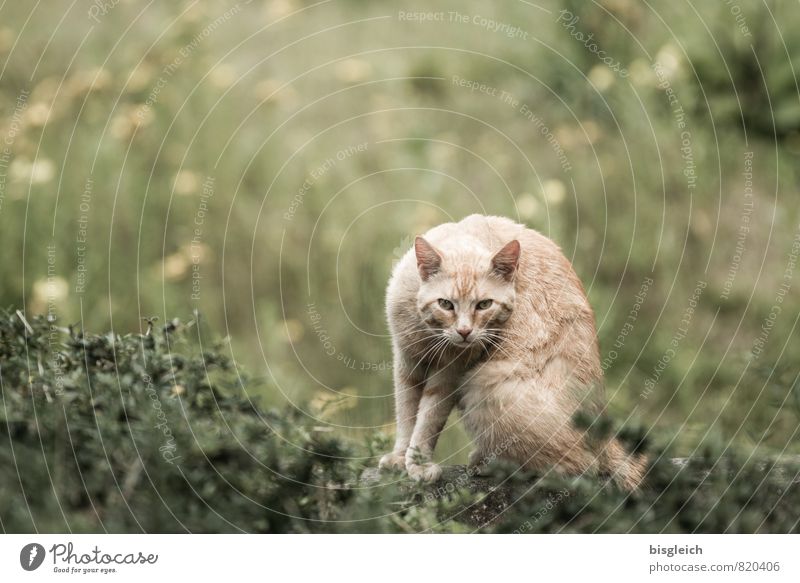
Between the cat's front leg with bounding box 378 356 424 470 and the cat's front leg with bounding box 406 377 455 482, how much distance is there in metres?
0.07

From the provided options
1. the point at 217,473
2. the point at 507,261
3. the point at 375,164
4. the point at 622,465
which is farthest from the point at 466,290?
the point at 375,164

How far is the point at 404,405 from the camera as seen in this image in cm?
306

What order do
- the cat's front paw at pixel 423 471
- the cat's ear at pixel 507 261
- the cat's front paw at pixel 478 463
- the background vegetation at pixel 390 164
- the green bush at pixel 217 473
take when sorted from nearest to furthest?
1. the green bush at pixel 217 473
2. the cat's ear at pixel 507 261
3. the cat's front paw at pixel 423 471
4. the cat's front paw at pixel 478 463
5. the background vegetation at pixel 390 164

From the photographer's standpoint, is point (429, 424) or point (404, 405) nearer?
point (429, 424)

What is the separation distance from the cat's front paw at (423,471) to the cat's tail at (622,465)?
1.66ft

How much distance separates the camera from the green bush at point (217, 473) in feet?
8.70

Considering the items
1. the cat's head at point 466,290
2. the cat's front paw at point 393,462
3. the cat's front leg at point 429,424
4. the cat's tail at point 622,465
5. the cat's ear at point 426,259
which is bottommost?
the cat's tail at point 622,465

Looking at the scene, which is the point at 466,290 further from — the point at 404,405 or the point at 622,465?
the point at 622,465

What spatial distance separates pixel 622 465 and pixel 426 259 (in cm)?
87

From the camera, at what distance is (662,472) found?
2.94 meters

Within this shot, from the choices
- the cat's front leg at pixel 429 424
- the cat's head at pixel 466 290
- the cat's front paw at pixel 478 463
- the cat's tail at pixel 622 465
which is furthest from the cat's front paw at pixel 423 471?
the cat's tail at pixel 622 465

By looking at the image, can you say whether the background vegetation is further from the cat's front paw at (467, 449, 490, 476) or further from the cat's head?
the cat's head

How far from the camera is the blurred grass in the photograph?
509 cm

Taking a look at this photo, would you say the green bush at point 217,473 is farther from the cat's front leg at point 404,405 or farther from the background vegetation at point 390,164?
the background vegetation at point 390,164
